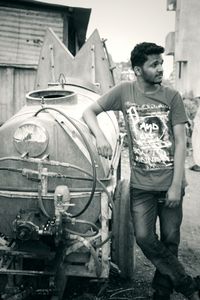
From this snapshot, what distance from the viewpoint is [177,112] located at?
10.1 ft

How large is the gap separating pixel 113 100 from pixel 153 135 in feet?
1.40

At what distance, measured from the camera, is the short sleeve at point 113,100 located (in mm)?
3221

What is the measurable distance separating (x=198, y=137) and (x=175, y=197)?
6906 mm

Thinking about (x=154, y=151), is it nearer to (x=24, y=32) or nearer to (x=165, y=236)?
(x=165, y=236)

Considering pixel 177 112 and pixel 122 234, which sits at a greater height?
pixel 177 112

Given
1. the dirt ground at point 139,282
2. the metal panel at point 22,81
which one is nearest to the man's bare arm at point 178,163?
the dirt ground at point 139,282

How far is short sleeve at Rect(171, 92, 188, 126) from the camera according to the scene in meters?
3.06

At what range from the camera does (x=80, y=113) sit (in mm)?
3566

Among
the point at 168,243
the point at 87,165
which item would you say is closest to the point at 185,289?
the point at 168,243

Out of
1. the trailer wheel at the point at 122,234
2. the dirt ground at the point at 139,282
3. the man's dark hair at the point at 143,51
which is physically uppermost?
the man's dark hair at the point at 143,51

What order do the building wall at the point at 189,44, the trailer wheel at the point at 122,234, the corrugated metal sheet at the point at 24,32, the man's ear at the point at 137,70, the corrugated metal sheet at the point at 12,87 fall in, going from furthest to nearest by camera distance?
1. the building wall at the point at 189,44
2. the corrugated metal sheet at the point at 24,32
3. the corrugated metal sheet at the point at 12,87
4. the trailer wheel at the point at 122,234
5. the man's ear at the point at 137,70

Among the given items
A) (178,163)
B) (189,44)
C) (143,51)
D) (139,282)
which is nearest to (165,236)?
(178,163)

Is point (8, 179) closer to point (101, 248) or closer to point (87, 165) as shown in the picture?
point (87, 165)

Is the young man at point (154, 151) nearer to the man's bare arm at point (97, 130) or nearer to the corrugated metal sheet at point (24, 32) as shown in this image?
the man's bare arm at point (97, 130)
